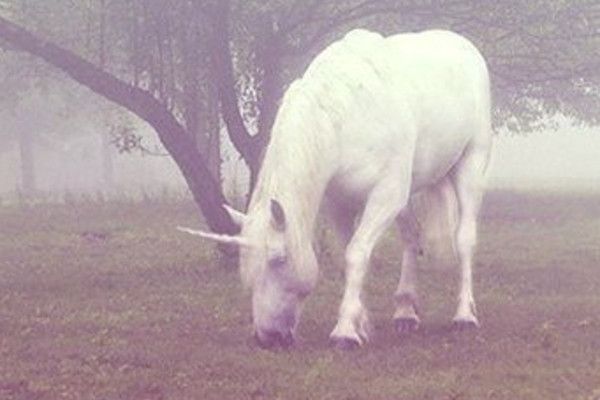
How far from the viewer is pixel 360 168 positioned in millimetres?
10141

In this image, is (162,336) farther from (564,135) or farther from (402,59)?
(564,135)

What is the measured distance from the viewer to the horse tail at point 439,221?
1220 cm

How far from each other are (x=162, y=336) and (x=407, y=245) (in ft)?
9.95

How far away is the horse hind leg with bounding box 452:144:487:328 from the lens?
11578 millimetres

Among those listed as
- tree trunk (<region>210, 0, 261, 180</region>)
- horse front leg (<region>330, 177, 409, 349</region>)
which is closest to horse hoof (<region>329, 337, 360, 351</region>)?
horse front leg (<region>330, 177, 409, 349</region>)

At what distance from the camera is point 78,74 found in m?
15.9

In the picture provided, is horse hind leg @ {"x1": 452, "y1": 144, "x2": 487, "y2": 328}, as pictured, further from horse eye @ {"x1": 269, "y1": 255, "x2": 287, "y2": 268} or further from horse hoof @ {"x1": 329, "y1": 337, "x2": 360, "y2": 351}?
horse eye @ {"x1": 269, "y1": 255, "x2": 287, "y2": 268}

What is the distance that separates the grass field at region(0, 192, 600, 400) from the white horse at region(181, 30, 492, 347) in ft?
1.50

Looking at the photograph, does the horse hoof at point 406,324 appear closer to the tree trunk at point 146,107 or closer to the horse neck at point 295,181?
the horse neck at point 295,181

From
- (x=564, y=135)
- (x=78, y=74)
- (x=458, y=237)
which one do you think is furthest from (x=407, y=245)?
(x=564, y=135)

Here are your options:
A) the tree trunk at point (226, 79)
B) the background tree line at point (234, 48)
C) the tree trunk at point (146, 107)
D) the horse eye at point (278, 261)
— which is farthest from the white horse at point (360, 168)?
the tree trunk at point (226, 79)

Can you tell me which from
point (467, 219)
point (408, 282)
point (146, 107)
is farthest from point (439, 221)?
point (146, 107)

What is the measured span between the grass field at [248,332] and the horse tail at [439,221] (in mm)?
254

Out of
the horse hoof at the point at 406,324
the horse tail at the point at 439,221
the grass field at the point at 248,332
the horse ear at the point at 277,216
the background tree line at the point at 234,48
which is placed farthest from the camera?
the background tree line at the point at 234,48
